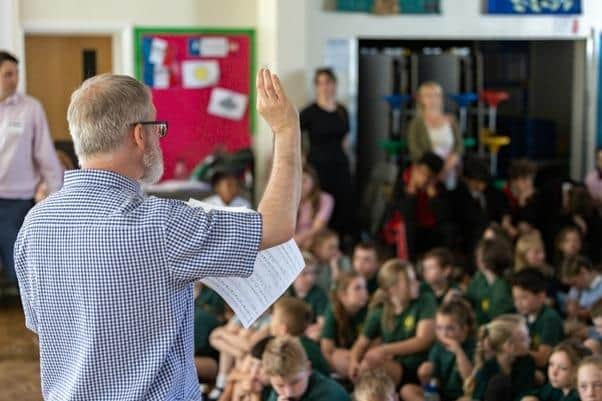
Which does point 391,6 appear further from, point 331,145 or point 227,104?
point 227,104

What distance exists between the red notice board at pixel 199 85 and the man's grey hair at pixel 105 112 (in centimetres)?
601

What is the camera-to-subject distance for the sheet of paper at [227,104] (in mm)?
8273

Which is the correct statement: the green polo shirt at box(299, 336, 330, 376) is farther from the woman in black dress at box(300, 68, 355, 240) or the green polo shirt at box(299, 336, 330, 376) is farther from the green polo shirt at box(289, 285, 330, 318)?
the woman in black dress at box(300, 68, 355, 240)

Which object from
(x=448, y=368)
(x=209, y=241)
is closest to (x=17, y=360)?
(x=448, y=368)

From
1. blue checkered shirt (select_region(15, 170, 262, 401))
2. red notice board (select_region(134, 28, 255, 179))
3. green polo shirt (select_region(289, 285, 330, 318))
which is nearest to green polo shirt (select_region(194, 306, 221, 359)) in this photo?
green polo shirt (select_region(289, 285, 330, 318))

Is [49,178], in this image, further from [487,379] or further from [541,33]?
[541,33]

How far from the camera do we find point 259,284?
88.3 inches

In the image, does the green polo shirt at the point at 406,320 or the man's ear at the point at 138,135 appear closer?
the man's ear at the point at 138,135

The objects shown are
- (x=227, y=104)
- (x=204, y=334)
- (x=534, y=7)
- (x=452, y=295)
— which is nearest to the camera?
(x=452, y=295)

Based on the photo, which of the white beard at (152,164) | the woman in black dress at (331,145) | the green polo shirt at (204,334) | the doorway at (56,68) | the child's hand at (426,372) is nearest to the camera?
the white beard at (152,164)

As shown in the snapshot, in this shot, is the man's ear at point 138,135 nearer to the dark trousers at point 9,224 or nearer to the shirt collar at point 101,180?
the shirt collar at point 101,180

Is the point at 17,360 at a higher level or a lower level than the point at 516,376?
lower

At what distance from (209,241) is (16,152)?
4027mm

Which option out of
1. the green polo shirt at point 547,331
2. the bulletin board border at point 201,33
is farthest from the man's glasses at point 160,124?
the bulletin board border at point 201,33
